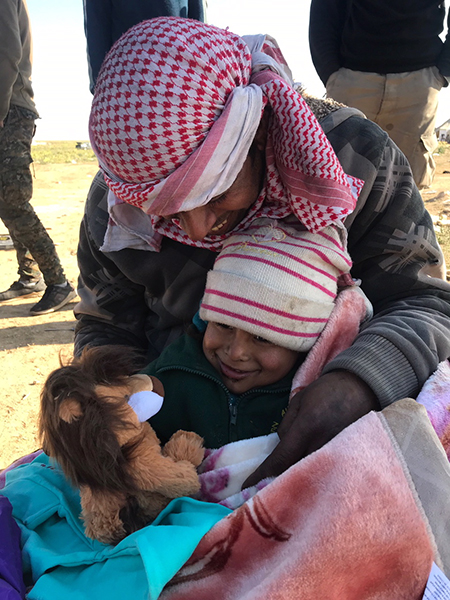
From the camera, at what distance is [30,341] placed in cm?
473

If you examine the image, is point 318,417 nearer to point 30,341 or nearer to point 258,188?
Answer: point 258,188

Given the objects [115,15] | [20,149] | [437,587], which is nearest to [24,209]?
[20,149]

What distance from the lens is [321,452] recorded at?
118cm

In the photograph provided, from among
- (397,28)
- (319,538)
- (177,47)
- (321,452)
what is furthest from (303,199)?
(397,28)

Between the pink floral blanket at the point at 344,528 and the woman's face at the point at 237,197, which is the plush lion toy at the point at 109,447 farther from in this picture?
the woman's face at the point at 237,197

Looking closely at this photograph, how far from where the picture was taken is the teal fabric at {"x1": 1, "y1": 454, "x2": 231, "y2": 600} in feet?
3.66

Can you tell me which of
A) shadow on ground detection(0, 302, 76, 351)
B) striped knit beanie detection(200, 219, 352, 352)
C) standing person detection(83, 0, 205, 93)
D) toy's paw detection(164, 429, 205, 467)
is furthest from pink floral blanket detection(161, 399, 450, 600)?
shadow on ground detection(0, 302, 76, 351)

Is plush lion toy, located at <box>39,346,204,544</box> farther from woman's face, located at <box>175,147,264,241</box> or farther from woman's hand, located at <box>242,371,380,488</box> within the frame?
woman's face, located at <box>175,147,264,241</box>

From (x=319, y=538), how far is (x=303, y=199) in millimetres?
925

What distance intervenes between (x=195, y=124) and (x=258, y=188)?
346mm

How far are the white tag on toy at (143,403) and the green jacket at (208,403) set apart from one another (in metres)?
0.33

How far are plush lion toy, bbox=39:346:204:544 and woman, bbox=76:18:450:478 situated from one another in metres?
0.28

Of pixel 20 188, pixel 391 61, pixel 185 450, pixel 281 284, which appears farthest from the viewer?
pixel 20 188

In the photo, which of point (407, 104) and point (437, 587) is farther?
point (407, 104)
